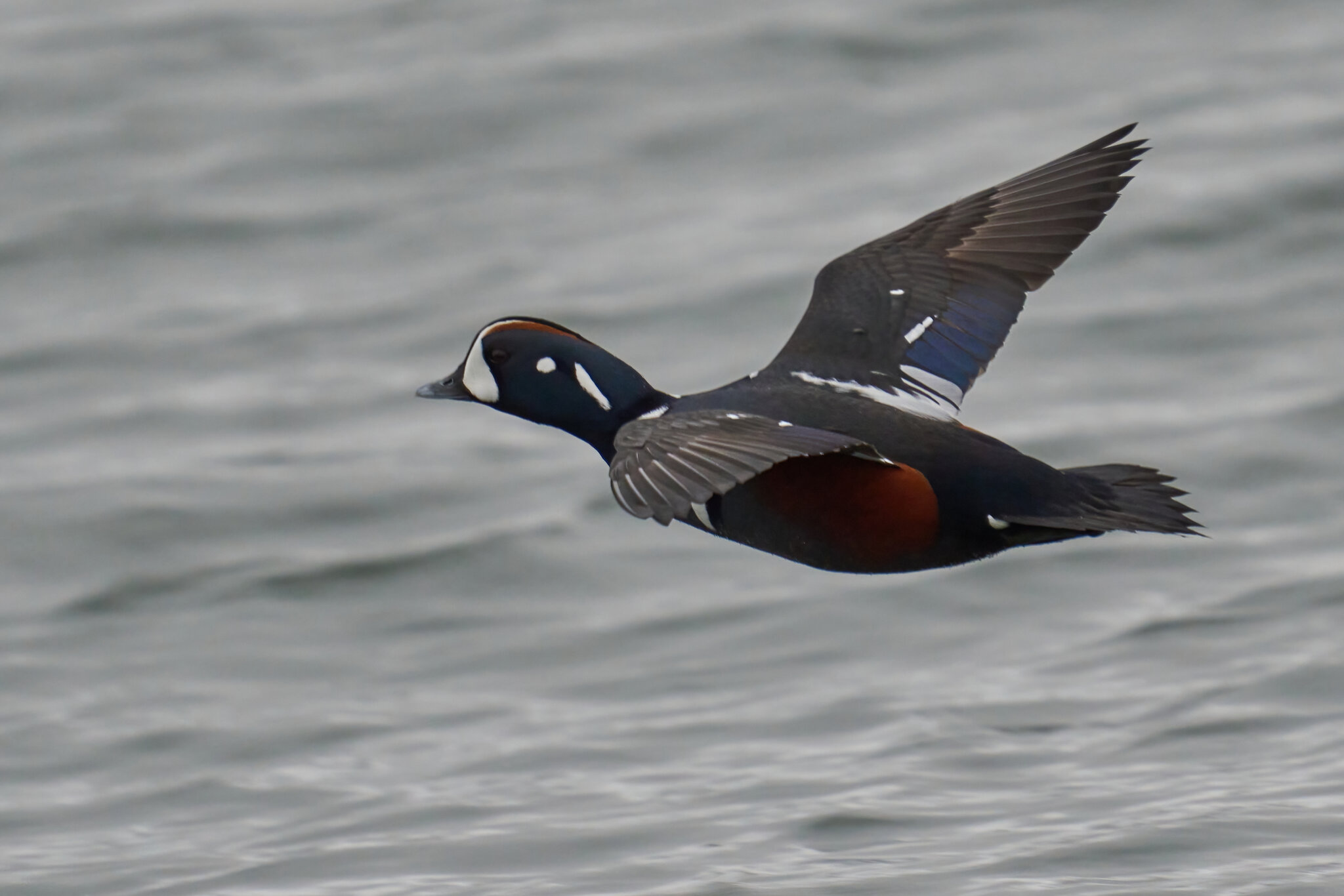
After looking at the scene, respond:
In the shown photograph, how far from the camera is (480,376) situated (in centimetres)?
594

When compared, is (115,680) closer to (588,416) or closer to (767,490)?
(588,416)

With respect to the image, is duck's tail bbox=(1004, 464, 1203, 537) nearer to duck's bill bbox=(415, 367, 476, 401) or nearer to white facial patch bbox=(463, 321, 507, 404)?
white facial patch bbox=(463, 321, 507, 404)

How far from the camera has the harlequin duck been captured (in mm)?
4992

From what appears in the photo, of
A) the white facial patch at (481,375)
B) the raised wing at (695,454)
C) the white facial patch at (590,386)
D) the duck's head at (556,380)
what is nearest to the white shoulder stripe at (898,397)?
the duck's head at (556,380)

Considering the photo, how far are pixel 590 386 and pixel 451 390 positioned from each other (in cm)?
47

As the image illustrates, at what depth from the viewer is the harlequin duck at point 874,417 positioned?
4.99 m

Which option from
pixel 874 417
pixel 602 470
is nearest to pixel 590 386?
pixel 874 417

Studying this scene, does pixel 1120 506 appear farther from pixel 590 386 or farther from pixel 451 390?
pixel 451 390

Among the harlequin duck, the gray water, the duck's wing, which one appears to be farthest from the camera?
the gray water

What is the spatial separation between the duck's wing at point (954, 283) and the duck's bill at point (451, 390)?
901 millimetres

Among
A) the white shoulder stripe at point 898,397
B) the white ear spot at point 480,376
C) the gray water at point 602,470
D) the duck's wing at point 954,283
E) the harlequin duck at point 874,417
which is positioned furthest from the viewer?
the gray water at point 602,470

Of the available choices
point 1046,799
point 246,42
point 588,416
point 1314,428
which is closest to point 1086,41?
point 1314,428

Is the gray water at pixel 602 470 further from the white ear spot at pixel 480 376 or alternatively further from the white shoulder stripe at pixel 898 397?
the white ear spot at pixel 480 376

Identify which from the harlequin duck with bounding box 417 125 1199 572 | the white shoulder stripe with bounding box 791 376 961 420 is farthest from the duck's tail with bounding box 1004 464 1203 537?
the white shoulder stripe with bounding box 791 376 961 420
